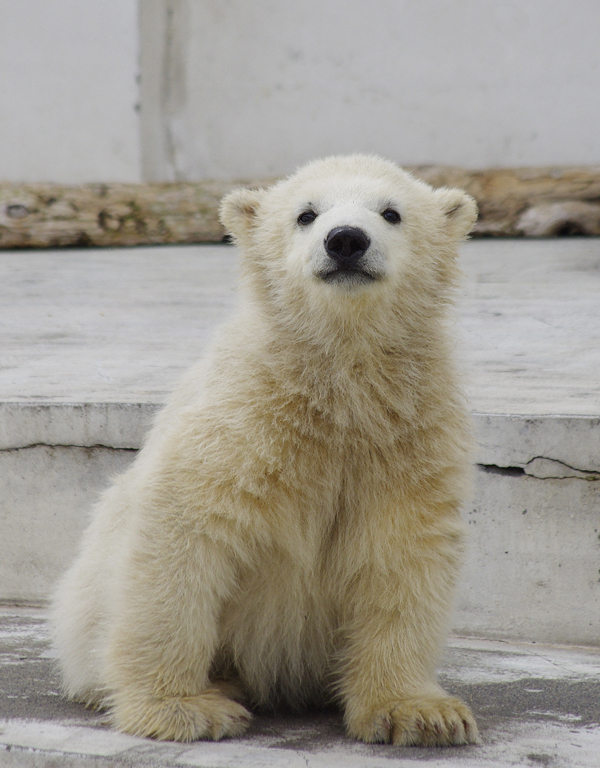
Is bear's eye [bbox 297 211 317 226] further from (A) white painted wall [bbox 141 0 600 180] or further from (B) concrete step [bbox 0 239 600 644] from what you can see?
(A) white painted wall [bbox 141 0 600 180]

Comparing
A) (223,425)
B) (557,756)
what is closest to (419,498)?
(223,425)

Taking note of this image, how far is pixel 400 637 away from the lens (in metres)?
2.03

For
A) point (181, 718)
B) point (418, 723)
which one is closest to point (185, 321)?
point (181, 718)

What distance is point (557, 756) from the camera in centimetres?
191

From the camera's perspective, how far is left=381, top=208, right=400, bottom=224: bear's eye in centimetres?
221

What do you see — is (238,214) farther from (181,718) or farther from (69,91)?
(69,91)

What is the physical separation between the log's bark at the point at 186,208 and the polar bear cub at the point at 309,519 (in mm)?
4651

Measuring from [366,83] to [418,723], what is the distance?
6.03m

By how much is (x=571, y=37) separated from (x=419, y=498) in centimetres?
580

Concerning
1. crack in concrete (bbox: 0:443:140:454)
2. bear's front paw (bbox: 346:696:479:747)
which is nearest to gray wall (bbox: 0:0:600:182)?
crack in concrete (bbox: 0:443:140:454)

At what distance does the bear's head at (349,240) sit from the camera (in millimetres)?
2045

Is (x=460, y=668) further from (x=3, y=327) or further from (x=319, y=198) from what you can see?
(x=3, y=327)

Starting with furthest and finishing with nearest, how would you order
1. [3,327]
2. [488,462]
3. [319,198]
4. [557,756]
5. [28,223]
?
[28,223] < [3,327] < [488,462] < [319,198] < [557,756]

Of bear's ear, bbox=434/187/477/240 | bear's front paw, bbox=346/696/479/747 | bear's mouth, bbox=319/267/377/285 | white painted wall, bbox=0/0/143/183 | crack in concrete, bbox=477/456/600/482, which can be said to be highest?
white painted wall, bbox=0/0/143/183
